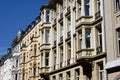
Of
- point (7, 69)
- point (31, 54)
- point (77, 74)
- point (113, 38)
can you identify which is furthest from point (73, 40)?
point (7, 69)

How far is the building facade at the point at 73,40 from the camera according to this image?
33500mm

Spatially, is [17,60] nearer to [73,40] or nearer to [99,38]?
[73,40]

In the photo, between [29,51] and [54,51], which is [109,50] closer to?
[54,51]

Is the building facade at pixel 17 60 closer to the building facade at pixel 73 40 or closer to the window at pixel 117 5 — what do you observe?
the building facade at pixel 73 40

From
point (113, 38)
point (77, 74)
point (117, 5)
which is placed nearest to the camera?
point (113, 38)

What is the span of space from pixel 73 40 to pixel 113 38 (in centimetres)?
1072

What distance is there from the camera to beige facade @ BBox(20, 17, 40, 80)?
60.2 meters

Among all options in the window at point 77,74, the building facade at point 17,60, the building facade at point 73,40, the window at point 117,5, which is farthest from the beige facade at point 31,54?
the window at point 117,5

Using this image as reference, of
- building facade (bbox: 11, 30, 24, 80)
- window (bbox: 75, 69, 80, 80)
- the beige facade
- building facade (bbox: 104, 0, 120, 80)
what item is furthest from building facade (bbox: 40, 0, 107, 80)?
building facade (bbox: 11, 30, 24, 80)

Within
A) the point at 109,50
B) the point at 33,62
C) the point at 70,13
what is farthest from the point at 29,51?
the point at 109,50

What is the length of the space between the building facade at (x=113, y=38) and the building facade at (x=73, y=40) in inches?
53.4

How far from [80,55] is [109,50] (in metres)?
5.32

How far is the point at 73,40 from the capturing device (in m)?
39.9

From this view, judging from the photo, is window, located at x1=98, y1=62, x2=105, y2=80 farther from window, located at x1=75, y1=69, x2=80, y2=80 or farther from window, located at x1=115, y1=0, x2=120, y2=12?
window, located at x1=115, y1=0, x2=120, y2=12
